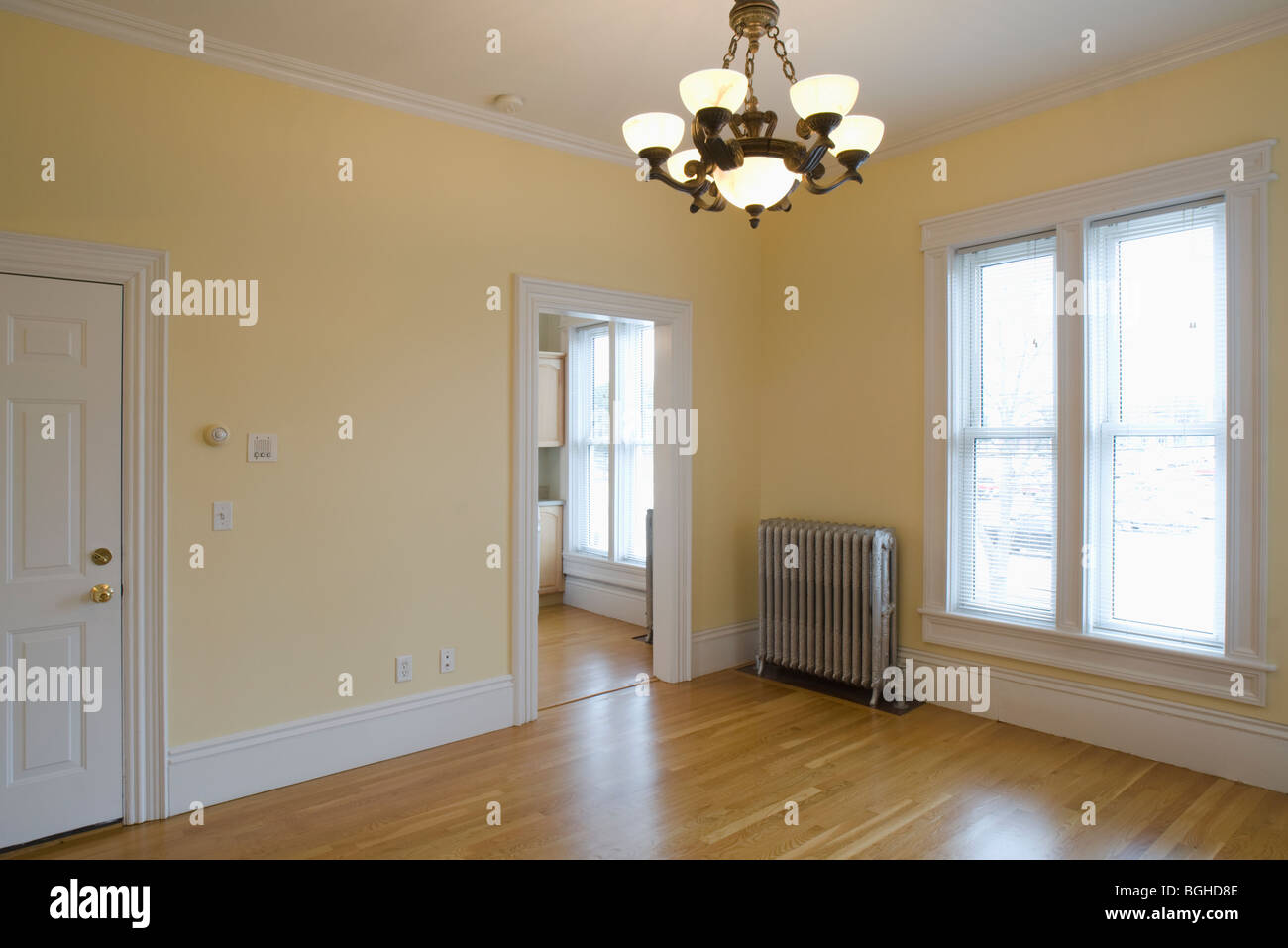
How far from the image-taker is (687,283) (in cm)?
486

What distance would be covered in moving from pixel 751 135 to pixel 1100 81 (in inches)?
90.7

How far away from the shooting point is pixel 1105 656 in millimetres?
3691

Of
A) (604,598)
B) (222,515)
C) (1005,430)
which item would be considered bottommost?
(604,598)

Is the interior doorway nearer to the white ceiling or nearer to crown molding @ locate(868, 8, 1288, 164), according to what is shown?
crown molding @ locate(868, 8, 1288, 164)

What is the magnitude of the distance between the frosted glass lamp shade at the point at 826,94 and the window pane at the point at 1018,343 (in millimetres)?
2282

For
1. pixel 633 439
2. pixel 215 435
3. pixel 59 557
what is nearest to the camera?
pixel 59 557

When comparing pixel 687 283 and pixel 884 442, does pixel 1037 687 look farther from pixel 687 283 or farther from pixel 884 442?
pixel 687 283

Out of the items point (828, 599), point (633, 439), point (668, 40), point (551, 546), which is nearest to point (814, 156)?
point (668, 40)

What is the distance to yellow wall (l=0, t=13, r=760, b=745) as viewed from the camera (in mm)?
3012

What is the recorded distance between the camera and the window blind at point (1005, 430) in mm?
3943

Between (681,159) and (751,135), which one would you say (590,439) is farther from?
(751,135)

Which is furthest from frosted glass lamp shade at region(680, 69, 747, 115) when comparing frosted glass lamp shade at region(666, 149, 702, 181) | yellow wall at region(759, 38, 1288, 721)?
yellow wall at region(759, 38, 1288, 721)
